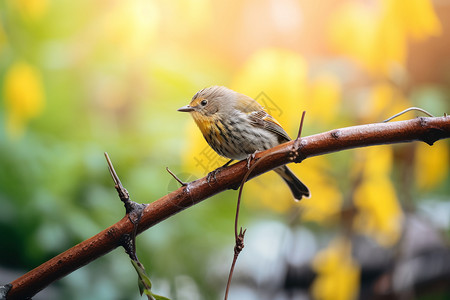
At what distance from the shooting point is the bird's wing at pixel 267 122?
1.93ft

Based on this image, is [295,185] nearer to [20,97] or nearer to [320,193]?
[320,193]

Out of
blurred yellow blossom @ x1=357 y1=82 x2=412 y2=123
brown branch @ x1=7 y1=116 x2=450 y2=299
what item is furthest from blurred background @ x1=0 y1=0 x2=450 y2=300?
brown branch @ x1=7 y1=116 x2=450 y2=299

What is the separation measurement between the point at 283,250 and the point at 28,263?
502mm

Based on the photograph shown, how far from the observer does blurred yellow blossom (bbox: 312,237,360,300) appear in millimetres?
813

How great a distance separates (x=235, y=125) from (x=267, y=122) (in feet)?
0.13

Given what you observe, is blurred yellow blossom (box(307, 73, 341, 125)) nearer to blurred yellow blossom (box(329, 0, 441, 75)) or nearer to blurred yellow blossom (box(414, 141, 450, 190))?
blurred yellow blossom (box(329, 0, 441, 75))

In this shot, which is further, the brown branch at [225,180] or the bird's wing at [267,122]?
the bird's wing at [267,122]

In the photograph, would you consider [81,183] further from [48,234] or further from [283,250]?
[283,250]

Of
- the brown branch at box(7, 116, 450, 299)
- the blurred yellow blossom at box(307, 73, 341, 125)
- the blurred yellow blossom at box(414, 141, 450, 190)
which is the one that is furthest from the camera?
the blurred yellow blossom at box(414, 141, 450, 190)

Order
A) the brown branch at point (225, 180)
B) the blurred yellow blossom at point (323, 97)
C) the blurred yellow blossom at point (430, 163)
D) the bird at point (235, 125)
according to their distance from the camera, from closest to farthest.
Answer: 1. the brown branch at point (225, 180)
2. the bird at point (235, 125)
3. the blurred yellow blossom at point (323, 97)
4. the blurred yellow blossom at point (430, 163)

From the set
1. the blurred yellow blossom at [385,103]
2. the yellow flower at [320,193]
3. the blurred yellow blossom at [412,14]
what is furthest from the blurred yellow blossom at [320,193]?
the blurred yellow blossom at [412,14]

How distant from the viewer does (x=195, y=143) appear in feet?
2.06

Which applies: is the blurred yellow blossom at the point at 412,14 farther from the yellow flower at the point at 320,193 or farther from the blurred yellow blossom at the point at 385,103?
the yellow flower at the point at 320,193

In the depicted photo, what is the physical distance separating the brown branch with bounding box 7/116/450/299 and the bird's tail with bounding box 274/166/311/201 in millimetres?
208
